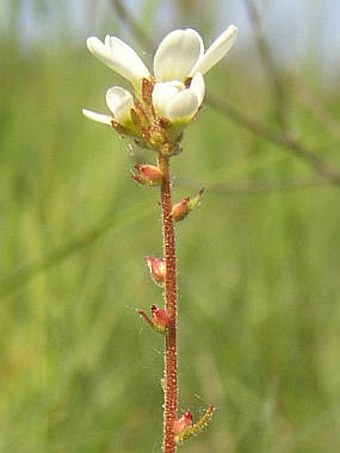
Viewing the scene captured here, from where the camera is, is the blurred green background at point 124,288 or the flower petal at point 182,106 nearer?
the flower petal at point 182,106

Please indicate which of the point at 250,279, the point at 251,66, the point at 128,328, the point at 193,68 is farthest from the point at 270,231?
the point at 251,66

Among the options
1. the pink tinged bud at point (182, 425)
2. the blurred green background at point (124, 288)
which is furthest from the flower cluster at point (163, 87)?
the blurred green background at point (124, 288)

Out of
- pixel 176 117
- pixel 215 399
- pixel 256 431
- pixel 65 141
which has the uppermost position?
pixel 65 141

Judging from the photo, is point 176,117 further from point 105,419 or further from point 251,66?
point 251,66

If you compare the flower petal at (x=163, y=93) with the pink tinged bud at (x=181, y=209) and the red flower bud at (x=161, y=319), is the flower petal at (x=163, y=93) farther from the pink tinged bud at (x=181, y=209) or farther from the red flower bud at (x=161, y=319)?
the red flower bud at (x=161, y=319)

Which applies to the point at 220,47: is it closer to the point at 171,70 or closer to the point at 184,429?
the point at 171,70

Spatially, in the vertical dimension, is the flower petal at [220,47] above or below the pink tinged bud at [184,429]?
above

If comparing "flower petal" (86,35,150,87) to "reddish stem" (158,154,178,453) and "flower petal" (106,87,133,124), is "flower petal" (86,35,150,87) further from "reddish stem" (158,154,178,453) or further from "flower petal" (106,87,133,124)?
"reddish stem" (158,154,178,453)
